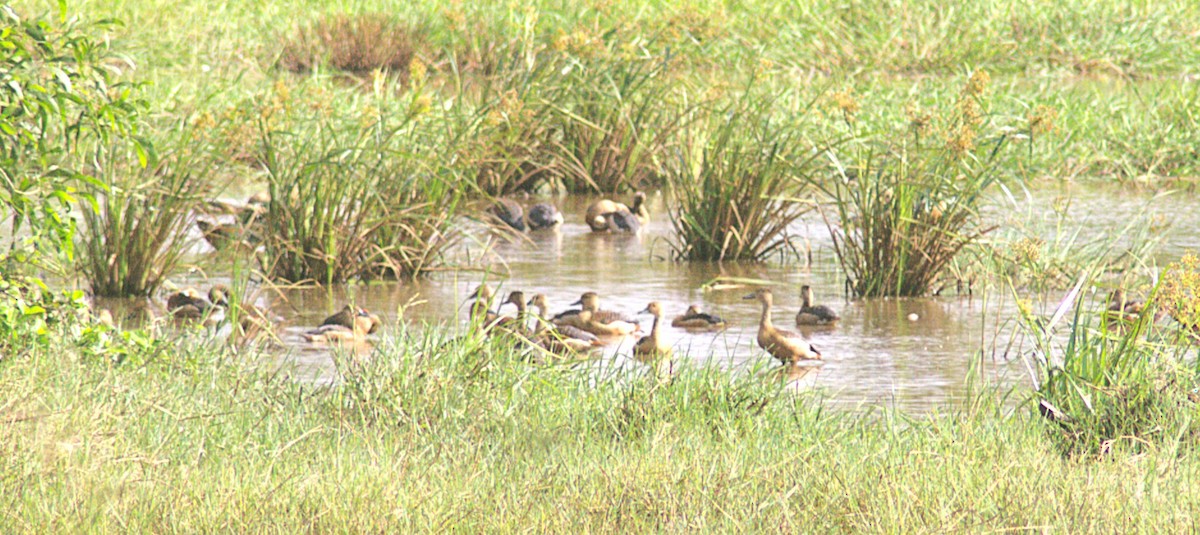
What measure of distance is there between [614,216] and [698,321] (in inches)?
125

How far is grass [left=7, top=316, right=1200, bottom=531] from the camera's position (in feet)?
13.9

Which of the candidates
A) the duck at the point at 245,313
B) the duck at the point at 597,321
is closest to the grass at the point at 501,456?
→ the duck at the point at 245,313

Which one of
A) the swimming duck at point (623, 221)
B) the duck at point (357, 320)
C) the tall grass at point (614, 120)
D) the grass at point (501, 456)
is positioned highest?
the tall grass at point (614, 120)

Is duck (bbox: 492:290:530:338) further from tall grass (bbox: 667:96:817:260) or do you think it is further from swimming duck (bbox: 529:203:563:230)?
swimming duck (bbox: 529:203:563:230)

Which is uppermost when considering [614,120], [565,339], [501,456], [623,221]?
[614,120]

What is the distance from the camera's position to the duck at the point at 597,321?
7598mm

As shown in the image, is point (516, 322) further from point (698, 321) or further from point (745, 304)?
point (745, 304)

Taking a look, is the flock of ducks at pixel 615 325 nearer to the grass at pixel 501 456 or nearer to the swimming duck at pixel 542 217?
the grass at pixel 501 456

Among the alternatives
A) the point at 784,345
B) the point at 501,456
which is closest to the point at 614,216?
the point at 784,345

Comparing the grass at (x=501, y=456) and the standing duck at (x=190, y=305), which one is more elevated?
the standing duck at (x=190, y=305)

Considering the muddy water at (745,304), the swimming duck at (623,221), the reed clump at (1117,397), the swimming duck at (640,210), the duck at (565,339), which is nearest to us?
the reed clump at (1117,397)

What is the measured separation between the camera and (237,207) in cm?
1063

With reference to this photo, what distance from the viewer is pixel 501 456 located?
4918 mm

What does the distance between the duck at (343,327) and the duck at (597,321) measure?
798mm
